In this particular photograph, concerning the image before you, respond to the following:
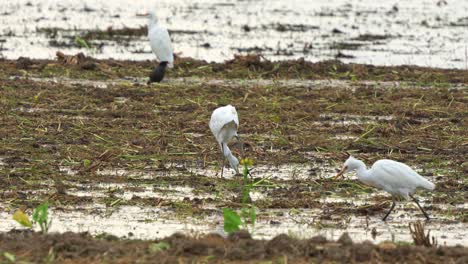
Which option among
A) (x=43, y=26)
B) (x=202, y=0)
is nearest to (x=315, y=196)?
(x=43, y=26)

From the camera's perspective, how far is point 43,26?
82.5ft

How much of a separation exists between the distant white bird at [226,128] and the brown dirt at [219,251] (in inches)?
127

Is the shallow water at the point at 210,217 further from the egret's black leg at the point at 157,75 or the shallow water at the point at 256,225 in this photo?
the egret's black leg at the point at 157,75

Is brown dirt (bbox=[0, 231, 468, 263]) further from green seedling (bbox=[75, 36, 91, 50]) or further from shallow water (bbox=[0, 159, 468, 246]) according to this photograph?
green seedling (bbox=[75, 36, 91, 50])

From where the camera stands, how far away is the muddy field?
302 inches

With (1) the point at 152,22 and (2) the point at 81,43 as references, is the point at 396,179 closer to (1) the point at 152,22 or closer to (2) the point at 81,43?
(1) the point at 152,22

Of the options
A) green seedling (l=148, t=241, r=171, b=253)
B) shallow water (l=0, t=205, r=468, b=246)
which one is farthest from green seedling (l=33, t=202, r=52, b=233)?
green seedling (l=148, t=241, r=171, b=253)

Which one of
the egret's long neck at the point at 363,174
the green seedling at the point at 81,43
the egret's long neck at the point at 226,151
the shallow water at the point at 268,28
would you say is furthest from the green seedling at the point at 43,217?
the green seedling at the point at 81,43

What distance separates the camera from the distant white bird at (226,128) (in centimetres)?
1093

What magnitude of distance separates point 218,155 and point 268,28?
14.6m

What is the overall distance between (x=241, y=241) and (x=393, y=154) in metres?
4.44

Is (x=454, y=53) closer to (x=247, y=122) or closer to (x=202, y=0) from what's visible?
(x=247, y=122)

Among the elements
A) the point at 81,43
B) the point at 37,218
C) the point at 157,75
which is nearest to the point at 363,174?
the point at 37,218

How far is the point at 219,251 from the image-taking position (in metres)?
7.48
